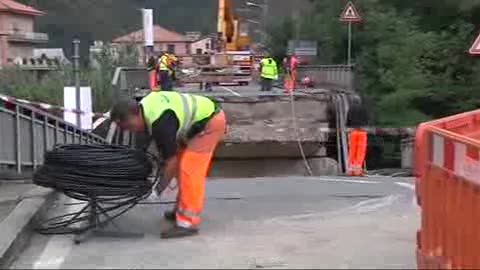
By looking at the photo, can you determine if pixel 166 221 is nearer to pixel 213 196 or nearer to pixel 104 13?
pixel 213 196

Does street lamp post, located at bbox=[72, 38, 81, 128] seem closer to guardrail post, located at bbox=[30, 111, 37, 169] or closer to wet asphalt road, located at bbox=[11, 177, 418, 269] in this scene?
guardrail post, located at bbox=[30, 111, 37, 169]

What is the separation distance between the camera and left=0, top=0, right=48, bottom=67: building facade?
82.2m

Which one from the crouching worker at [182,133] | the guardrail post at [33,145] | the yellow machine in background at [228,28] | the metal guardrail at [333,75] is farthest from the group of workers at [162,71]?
the crouching worker at [182,133]

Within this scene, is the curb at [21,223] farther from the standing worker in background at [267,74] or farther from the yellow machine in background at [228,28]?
the yellow machine in background at [228,28]

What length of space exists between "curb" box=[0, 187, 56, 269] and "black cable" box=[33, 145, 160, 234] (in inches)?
9.1

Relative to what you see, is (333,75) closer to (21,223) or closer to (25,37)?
(21,223)

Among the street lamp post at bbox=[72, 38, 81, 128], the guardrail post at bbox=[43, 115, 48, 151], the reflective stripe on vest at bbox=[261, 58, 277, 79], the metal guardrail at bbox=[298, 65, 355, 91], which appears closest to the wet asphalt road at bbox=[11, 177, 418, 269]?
the guardrail post at bbox=[43, 115, 48, 151]

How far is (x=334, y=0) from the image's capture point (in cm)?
5244

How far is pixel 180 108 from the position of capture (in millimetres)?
7562

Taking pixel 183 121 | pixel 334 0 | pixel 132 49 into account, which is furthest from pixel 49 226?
pixel 132 49

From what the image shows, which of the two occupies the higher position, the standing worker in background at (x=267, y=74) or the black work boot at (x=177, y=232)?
the standing worker in background at (x=267, y=74)

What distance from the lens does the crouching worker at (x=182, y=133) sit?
24.4ft

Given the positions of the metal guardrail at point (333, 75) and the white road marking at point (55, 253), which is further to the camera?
the metal guardrail at point (333, 75)

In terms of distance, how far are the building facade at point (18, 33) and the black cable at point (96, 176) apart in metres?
73.0
